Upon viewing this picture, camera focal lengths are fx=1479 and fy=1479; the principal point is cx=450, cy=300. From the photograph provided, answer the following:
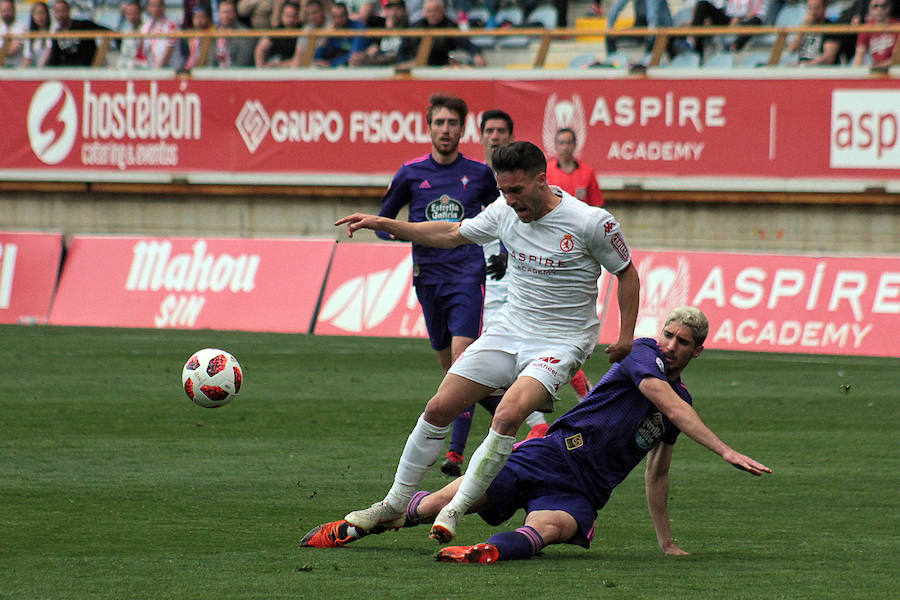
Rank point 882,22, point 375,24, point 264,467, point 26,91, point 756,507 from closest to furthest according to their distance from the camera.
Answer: point 756,507 < point 264,467 < point 882,22 < point 375,24 < point 26,91

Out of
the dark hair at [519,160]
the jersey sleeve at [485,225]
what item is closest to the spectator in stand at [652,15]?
the jersey sleeve at [485,225]

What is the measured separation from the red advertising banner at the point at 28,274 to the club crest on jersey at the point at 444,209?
11.4 meters

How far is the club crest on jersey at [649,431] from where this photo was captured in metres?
6.27

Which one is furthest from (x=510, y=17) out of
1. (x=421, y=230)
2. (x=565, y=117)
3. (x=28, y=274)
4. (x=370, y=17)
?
(x=421, y=230)

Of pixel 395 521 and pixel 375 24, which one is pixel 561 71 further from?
pixel 395 521

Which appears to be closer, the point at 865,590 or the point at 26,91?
the point at 865,590

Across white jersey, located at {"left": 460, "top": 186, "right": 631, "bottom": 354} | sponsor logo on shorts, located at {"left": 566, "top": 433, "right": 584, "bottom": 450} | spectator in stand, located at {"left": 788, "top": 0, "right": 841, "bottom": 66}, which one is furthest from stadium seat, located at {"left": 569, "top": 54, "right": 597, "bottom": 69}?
sponsor logo on shorts, located at {"left": 566, "top": 433, "right": 584, "bottom": 450}

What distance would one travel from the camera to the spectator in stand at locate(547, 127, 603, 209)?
1314 centimetres

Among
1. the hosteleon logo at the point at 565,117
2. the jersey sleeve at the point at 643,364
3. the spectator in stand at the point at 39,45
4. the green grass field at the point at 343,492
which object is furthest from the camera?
the spectator in stand at the point at 39,45

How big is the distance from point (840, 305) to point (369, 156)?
661 centimetres

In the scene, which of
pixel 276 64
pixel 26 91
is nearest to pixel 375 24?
pixel 276 64

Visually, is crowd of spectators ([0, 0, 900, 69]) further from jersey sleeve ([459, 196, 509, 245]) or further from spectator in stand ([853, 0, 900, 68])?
jersey sleeve ([459, 196, 509, 245])

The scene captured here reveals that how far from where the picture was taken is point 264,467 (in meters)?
8.62

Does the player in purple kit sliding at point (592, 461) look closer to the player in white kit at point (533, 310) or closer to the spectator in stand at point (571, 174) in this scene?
the player in white kit at point (533, 310)
